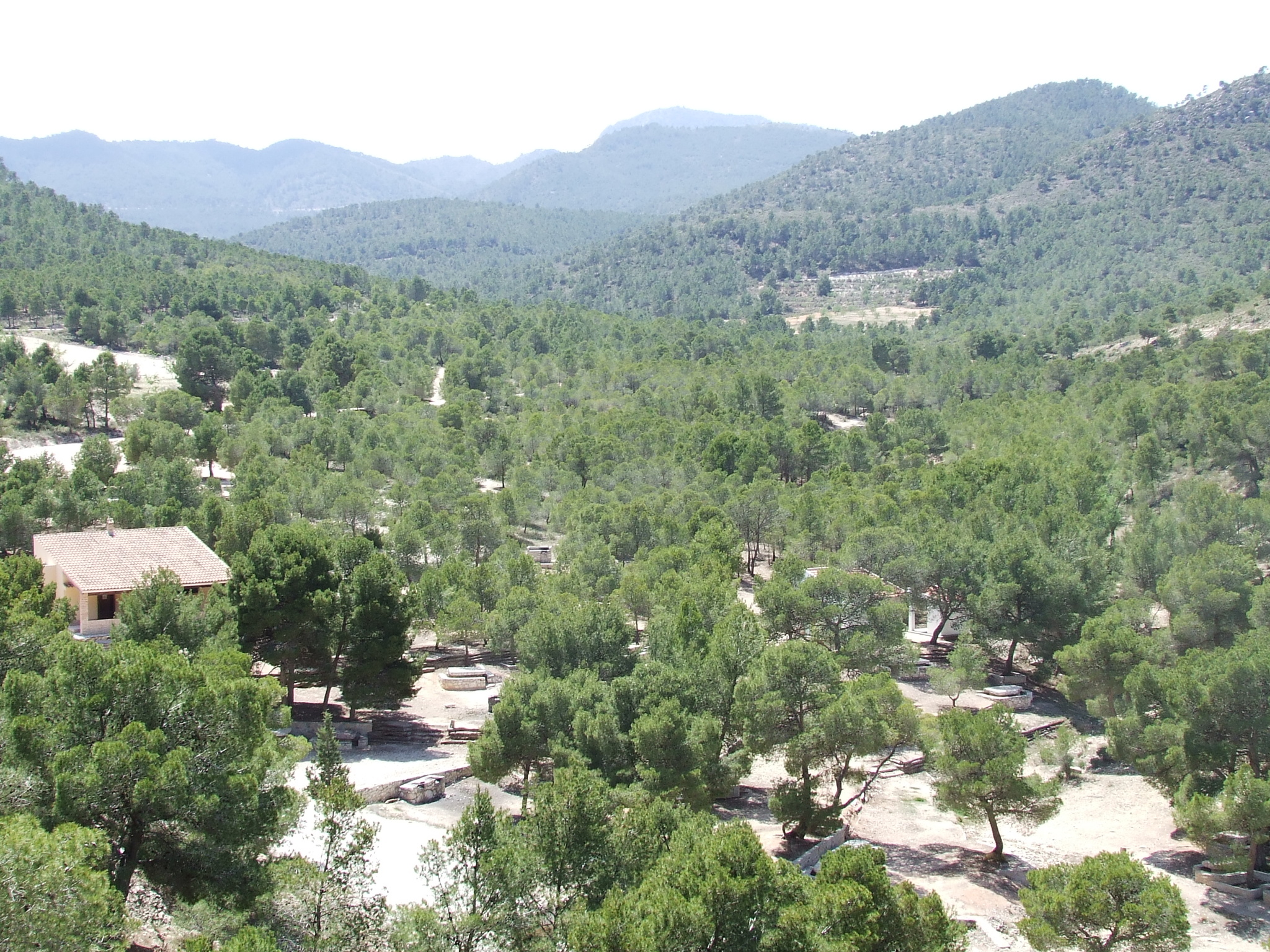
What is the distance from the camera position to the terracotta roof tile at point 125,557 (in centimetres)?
3212

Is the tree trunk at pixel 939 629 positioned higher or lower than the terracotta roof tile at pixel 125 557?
lower

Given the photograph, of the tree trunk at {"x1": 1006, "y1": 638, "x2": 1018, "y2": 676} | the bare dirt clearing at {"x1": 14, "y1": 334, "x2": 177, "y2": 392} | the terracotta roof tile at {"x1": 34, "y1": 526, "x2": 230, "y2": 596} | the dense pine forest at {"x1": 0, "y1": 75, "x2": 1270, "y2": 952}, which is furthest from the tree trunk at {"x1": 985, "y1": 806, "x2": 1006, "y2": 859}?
the bare dirt clearing at {"x1": 14, "y1": 334, "x2": 177, "y2": 392}

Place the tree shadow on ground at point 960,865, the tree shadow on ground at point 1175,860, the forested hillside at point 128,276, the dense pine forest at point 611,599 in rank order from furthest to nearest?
1. the forested hillside at point 128,276
2. the tree shadow on ground at point 1175,860
3. the tree shadow on ground at point 960,865
4. the dense pine forest at point 611,599

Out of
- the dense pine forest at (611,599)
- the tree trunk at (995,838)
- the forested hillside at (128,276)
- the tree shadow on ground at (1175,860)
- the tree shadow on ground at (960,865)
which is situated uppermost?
the forested hillside at (128,276)

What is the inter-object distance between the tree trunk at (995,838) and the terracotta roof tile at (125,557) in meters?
23.9

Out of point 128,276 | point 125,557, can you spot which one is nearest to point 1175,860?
point 125,557

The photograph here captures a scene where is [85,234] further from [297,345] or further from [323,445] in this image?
[323,445]

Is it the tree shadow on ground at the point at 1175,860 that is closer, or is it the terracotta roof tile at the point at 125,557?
the tree shadow on ground at the point at 1175,860

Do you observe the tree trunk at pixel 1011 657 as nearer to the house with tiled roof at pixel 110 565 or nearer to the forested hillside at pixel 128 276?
the house with tiled roof at pixel 110 565

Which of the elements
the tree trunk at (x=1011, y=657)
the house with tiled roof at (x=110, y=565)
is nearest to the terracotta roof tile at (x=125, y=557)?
the house with tiled roof at (x=110, y=565)

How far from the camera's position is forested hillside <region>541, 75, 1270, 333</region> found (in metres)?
135

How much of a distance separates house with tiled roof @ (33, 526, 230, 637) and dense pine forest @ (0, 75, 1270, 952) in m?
1.52

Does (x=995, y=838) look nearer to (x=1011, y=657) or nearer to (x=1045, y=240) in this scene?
(x=1011, y=657)

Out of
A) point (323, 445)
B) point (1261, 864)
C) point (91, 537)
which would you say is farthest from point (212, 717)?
point (323, 445)
